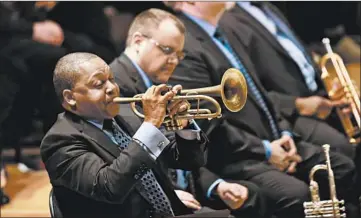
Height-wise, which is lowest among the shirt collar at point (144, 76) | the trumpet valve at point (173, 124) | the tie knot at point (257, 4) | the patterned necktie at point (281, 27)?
the trumpet valve at point (173, 124)

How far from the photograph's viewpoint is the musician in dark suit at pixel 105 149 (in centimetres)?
334

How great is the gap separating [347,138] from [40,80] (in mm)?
1625

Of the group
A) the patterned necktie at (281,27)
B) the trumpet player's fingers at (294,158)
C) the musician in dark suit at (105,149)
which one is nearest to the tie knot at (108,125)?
the musician in dark suit at (105,149)

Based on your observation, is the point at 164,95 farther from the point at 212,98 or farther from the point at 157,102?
the point at 212,98

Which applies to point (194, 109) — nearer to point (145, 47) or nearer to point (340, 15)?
point (145, 47)

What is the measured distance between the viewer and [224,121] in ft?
14.3

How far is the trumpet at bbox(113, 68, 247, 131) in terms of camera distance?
3.46 metres

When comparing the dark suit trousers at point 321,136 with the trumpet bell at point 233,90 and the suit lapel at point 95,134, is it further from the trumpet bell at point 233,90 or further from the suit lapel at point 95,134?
the suit lapel at point 95,134

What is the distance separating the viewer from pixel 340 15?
5.95 metres

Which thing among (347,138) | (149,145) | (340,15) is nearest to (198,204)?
(149,145)

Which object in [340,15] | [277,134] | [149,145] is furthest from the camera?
[340,15]

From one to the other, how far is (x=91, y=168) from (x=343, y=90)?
1680 mm

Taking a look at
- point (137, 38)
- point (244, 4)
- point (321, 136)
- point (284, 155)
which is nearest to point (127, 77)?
point (137, 38)

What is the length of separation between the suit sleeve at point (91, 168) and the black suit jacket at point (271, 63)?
1615 mm
